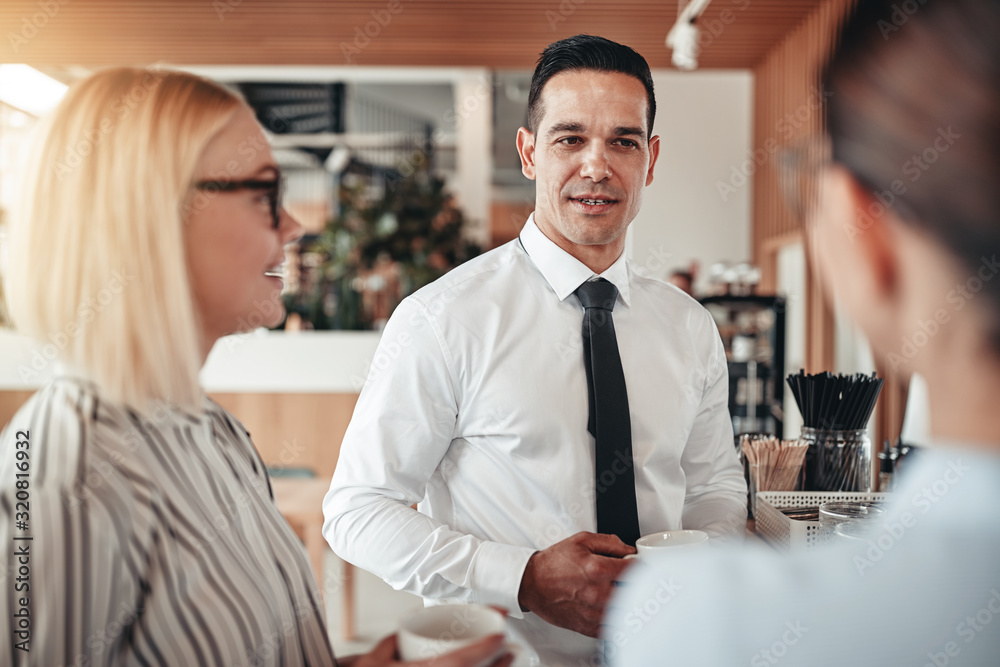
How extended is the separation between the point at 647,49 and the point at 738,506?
14.8 feet

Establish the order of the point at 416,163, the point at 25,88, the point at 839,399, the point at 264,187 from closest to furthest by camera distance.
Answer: the point at 264,187 < the point at 839,399 < the point at 25,88 < the point at 416,163

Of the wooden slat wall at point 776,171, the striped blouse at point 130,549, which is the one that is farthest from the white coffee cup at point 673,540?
the wooden slat wall at point 776,171

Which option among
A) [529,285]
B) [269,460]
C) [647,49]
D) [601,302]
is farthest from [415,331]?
[647,49]

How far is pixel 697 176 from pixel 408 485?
485 centimetres

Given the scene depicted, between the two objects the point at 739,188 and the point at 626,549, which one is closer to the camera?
the point at 626,549

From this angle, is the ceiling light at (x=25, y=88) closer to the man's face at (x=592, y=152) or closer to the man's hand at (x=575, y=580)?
the man's face at (x=592, y=152)

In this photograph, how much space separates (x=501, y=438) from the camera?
1394 millimetres

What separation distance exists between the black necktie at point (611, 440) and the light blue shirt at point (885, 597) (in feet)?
2.58

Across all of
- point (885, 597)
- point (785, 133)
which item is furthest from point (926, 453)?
point (785, 133)

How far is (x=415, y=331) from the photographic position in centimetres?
142

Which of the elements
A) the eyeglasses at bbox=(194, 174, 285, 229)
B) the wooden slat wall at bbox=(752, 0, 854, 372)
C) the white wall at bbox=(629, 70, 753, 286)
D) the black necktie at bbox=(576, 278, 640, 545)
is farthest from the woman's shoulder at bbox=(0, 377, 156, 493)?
the white wall at bbox=(629, 70, 753, 286)

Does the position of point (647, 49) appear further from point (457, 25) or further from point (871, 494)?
point (871, 494)

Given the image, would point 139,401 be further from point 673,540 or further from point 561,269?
point 561,269

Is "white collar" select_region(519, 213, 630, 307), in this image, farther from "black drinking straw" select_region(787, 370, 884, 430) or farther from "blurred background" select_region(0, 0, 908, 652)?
"blurred background" select_region(0, 0, 908, 652)
